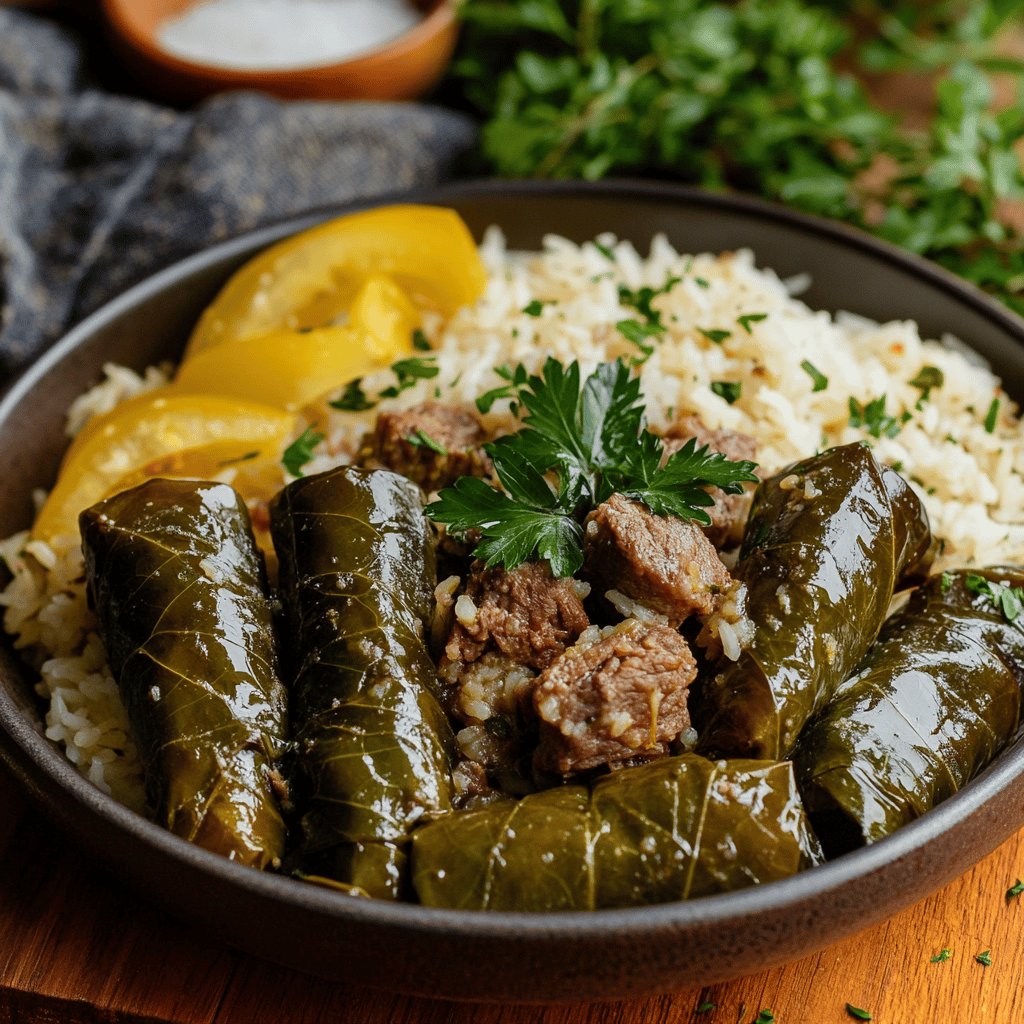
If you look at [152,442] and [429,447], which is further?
[152,442]

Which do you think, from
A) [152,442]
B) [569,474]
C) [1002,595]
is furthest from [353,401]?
[1002,595]

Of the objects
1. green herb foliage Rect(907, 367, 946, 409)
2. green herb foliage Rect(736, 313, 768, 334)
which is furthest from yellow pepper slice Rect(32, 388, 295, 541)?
green herb foliage Rect(907, 367, 946, 409)

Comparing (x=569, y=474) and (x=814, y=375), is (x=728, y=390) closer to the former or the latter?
(x=814, y=375)

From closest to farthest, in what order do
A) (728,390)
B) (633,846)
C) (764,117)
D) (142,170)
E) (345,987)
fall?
(633,846)
(345,987)
(728,390)
(142,170)
(764,117)

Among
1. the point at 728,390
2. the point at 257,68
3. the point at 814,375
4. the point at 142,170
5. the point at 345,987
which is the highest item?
the point at 814,375

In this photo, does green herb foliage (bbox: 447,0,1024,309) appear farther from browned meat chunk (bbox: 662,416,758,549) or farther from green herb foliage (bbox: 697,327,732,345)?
browned meat chunk (bbox: 662,416,758,549)

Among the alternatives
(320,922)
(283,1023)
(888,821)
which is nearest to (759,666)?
(888,821)

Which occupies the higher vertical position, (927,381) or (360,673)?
(927,381)
